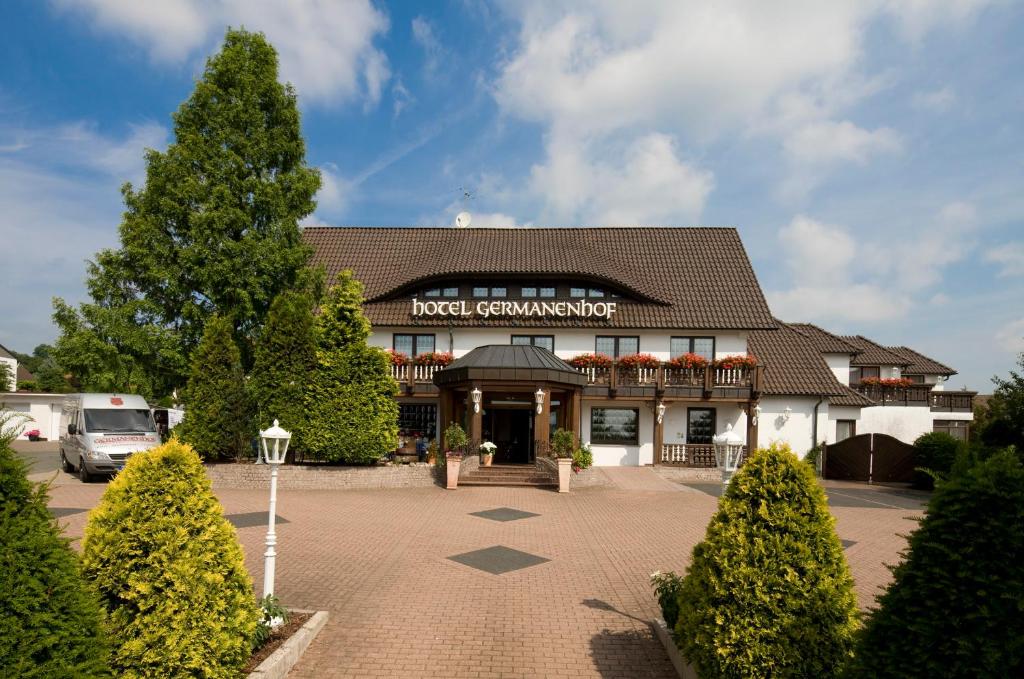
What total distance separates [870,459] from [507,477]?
15.7 meters

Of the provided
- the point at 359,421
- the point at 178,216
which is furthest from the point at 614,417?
the point at 178,216

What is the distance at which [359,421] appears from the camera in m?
17.0

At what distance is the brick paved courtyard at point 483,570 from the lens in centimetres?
584

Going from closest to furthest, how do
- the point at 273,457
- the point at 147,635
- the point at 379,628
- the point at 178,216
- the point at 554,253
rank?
the point at 147,635
the point at 379,628
the point at 273,457
the point at 178,216
the point at 554,253

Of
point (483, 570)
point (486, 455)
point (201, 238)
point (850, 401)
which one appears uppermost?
point (201, 238)

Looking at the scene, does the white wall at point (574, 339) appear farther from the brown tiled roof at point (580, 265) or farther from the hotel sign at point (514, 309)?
the hotel sign at point (514, 309)

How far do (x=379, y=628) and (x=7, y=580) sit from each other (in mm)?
4120

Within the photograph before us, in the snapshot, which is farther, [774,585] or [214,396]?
[214,396]

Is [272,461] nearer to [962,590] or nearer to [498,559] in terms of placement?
[498,559]

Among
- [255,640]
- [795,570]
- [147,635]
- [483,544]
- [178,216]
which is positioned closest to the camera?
[147,635]

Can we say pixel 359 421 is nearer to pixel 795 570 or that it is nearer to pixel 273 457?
pixel 273 457

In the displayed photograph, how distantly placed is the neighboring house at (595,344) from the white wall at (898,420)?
3.15 meters

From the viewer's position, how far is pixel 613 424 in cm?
2303

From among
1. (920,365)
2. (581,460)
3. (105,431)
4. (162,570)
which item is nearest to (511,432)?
(581,460)
